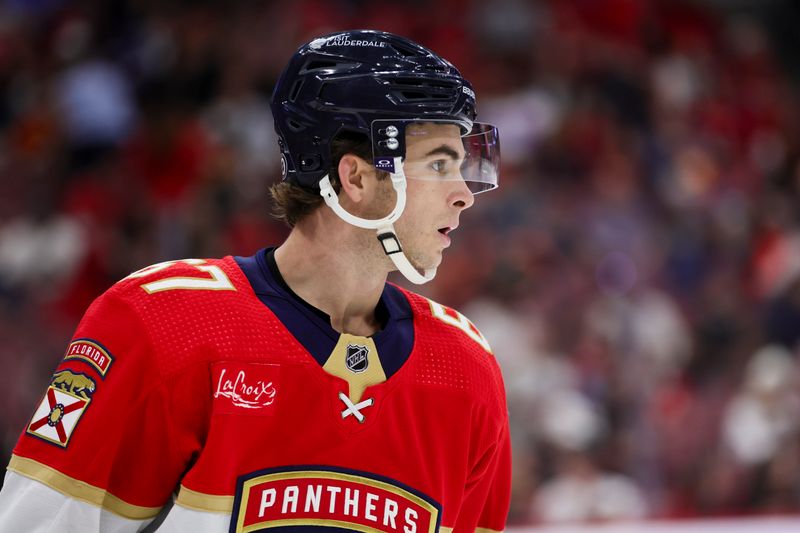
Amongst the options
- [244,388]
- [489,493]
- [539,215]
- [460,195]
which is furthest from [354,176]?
[539,215]

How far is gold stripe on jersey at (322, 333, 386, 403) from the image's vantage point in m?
1.83

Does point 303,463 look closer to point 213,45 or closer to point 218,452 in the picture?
point 218,452

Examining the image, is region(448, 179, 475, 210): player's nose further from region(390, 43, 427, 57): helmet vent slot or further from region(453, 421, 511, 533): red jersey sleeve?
region(453, 421, 511, 533): red jersey sleeve

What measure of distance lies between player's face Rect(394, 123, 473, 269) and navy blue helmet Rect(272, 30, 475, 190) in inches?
1.5

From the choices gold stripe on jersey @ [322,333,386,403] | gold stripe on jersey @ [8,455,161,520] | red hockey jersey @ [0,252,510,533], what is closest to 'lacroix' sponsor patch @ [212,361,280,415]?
red hockey jersey @ [0,252,510,533]

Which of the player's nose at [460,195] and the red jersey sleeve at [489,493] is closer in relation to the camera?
the player's nose at [460,195]

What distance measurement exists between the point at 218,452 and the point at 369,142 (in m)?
0.56

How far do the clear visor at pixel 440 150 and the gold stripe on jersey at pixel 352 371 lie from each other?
288 millimetres

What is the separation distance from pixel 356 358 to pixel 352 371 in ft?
0.08

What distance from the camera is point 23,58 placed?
616 cm

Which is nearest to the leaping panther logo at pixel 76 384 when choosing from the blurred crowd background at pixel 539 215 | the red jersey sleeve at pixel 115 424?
the red jersey sleeve at pixel 115 424

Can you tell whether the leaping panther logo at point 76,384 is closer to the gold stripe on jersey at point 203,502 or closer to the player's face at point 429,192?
the gold stripe on jersey at point 203,502

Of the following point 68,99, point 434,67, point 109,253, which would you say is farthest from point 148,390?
point 68,99

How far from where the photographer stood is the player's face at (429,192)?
187 cm
